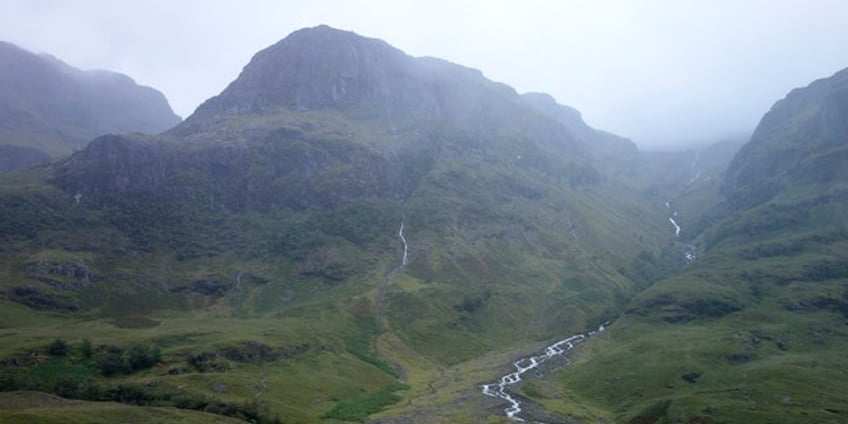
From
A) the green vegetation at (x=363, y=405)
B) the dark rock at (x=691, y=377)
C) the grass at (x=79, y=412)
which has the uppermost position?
the grass at (x=79, y=412)

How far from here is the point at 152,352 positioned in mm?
160125

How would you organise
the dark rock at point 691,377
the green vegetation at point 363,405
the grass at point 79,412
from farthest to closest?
1. the dark rock at point 691,377
2. the green vegetation at point 363,405
3. the grass at point 79,412

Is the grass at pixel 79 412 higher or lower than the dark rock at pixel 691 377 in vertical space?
higher

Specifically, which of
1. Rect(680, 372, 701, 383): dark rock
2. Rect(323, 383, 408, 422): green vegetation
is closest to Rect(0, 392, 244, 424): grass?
Rect(323, 383, 408, 422): green vegetation

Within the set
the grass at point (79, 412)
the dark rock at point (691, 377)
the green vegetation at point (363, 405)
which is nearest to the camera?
the grass at point (79, 412)

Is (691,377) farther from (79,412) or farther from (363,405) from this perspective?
(79,412)

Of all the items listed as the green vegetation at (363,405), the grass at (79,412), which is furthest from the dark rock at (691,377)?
the grass at (79,412)

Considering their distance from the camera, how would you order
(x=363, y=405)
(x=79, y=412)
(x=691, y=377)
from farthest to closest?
(x=691, y=377)
(x=363, y=405)
(x=79, y=412)

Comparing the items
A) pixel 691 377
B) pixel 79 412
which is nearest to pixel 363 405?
pixel 79 412

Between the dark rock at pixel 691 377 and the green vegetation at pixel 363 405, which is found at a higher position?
the green vegetation at pixel 363 405

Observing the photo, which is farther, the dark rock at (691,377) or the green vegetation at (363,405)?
the dark rock at (691,377)

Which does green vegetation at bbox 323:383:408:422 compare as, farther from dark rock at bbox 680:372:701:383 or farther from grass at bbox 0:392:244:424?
dark rock at bbox 680:372:701:383

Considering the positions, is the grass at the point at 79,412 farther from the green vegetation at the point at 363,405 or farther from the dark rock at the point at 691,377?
the dark rock at the point at 691,377

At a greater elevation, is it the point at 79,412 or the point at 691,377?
the point at 79,412
